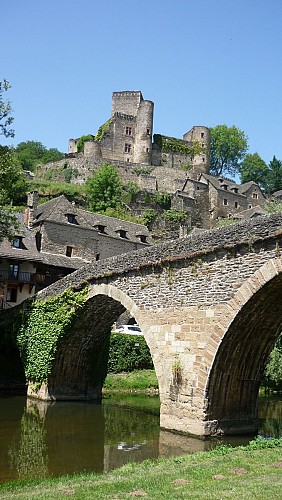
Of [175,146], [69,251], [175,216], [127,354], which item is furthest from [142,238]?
[175,146]

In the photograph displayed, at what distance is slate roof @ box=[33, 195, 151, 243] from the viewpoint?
3766 centimetres

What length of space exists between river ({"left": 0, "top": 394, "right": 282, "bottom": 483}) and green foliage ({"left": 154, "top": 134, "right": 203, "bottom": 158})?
202 feet

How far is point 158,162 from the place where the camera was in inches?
3103

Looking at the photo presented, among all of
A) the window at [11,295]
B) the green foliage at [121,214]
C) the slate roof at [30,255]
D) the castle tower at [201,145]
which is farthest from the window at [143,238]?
the castle tower at [201,145]

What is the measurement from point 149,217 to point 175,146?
2443cm

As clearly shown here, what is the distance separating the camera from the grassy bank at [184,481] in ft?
23.5

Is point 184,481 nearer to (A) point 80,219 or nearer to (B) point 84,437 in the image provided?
(B) point 84,437

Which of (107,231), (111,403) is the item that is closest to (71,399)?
(111,403)

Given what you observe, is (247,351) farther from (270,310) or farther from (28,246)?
(28,246)

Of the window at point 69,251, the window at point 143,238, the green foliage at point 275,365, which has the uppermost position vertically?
the window at point 143,238

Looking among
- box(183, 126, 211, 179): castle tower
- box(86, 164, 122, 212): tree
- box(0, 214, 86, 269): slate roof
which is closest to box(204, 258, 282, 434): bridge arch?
box(0, 214, 86, 269): slate roof

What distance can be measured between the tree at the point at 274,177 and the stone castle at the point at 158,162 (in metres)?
13.0

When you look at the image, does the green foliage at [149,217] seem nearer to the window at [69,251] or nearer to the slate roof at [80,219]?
the slate roof at [80,219]

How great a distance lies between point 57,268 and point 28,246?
2.79 meters
